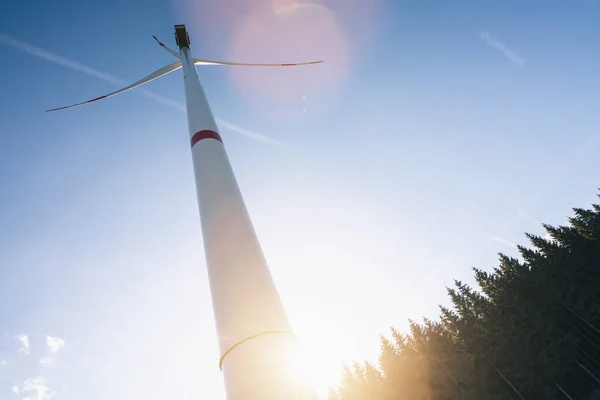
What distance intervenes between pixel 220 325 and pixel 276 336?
26.6 inches

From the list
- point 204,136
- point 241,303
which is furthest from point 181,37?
point 241,303

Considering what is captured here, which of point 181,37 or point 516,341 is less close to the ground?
point 181,37

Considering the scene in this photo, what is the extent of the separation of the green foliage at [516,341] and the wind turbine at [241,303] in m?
37.9

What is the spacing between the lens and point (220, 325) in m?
3.72

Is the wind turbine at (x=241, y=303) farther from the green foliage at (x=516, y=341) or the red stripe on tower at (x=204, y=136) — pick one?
the green foliage at (x=516, y=341)

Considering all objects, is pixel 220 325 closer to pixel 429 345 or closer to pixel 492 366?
pixel 492 366

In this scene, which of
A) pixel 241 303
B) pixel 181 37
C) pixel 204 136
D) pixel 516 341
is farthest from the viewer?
pixel 516 341

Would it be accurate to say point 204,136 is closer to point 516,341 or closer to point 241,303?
point 241,303

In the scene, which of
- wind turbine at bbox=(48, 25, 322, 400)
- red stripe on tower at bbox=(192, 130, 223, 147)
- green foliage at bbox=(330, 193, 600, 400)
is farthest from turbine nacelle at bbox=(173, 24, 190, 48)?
green foliage at bbox=(330, 193, 600, 400)

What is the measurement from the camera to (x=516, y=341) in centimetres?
3688

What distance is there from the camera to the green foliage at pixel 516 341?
115ft

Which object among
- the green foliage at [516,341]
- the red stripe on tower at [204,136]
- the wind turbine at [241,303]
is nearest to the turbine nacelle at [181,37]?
the red stripe on tower at [204,136]

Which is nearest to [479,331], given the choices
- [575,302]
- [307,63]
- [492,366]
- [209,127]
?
[492,366]

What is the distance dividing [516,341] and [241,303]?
43730 millimetres
